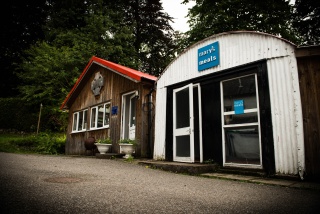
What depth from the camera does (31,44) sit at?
1800 cm

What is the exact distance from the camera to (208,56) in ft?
21.6

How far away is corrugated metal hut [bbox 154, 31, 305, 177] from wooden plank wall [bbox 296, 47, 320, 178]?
4.5 inches

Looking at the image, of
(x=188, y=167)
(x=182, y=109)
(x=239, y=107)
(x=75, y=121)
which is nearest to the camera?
(x=188, y=167)

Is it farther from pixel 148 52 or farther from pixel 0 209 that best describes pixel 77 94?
pixel 0 209

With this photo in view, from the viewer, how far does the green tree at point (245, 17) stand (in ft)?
46.7

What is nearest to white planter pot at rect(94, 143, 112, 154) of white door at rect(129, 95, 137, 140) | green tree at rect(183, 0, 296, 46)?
white door at rect(129, 95, 137, 140)

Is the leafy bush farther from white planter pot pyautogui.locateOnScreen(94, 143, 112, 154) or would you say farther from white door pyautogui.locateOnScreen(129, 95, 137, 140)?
white door pyautogui.locateOnScreen(129, 95, 137, 140)

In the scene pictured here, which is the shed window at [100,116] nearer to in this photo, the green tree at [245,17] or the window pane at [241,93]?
the window pane at [241,93]

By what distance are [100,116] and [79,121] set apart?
9.38ft

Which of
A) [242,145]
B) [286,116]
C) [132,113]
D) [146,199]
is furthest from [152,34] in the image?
[146,199]

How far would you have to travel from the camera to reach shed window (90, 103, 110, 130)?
36.2ft

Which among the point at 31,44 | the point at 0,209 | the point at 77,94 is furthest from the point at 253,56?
the point at 31,44

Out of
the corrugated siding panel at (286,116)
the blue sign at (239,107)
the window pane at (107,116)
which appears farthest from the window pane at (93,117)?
the corrugated siding panel at (286,116)

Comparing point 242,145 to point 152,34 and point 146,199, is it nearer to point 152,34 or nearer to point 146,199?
point 146,199
